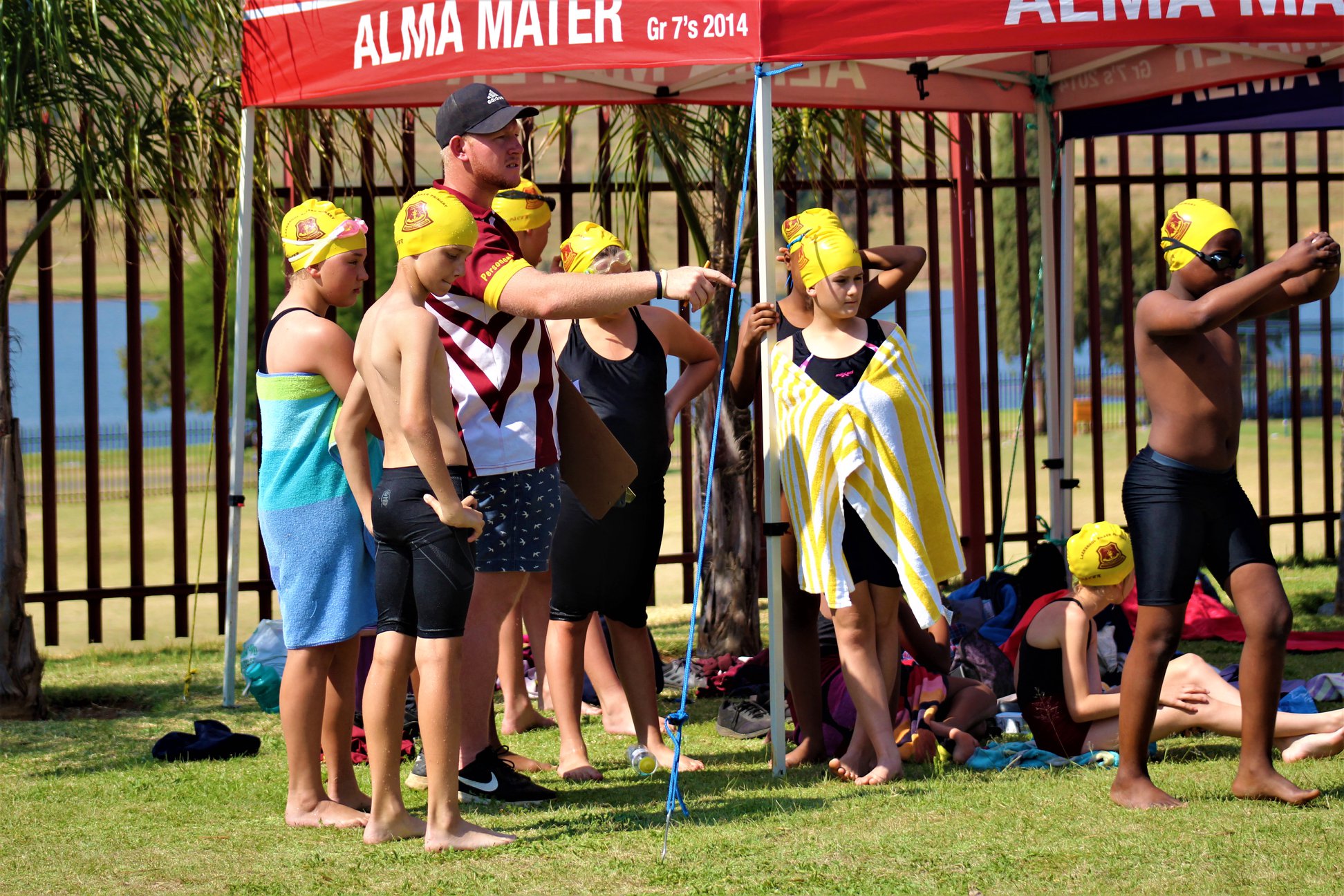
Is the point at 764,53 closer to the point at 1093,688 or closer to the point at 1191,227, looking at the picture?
the point at 1191,227

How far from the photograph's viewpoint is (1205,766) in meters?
4.63

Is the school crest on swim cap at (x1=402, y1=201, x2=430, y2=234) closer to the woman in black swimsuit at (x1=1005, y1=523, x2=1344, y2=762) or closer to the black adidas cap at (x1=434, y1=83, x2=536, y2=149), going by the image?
the black adidas cap at (x1=434, y1=83, x2=536, y2=149)

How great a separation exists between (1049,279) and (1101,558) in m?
2.95

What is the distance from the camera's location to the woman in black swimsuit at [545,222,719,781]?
486 centimetres

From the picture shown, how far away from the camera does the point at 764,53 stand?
4504 mm

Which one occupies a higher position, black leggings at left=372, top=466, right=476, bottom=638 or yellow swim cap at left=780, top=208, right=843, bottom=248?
yellow swim cap at left=780, top=208, right=843, bottom=248

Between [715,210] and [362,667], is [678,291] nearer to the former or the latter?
[362,667]

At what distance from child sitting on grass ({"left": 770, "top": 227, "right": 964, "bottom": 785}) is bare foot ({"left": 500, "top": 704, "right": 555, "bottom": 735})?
4.61 feet

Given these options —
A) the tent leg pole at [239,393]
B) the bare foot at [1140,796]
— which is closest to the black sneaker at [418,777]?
the tent leg pole at [239,393]

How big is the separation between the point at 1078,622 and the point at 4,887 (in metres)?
3.10

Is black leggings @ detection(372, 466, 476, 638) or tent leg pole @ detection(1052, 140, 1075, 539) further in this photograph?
tent leg pole @ detection(1052, 140, 1075, 539)

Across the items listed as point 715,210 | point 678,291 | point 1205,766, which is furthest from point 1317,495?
point 678,291

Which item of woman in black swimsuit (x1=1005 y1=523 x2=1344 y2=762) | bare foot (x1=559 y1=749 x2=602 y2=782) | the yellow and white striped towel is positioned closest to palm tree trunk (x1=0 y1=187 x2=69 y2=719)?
bare foot (x1=559 y1=749 x2=602 y2=782)

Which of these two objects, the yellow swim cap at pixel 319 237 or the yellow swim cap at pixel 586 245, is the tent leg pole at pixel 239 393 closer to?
the yellow swim cap at pixel 586 245
